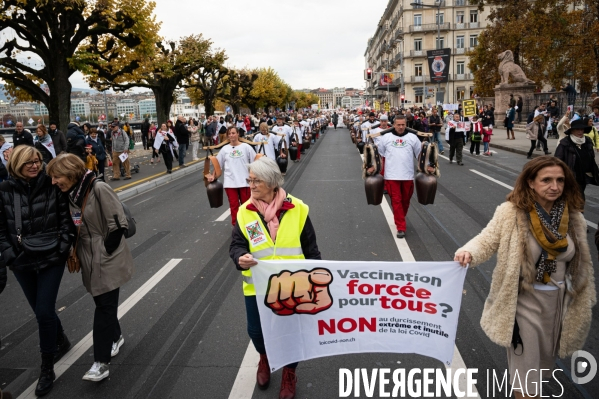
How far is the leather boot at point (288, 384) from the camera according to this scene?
3480 millimetres

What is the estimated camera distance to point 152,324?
15.9 ft

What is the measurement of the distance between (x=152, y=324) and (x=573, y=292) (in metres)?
3.65

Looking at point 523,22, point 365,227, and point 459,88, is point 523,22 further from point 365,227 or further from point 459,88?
point 459,88

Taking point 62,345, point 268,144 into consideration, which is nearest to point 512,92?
point 268,144

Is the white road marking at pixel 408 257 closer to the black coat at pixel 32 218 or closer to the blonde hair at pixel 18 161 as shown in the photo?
the black coat at pixel 32 218

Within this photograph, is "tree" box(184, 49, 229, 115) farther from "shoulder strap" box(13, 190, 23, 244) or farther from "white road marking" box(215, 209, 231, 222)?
"shoulder strap" box(13, 190, 23, 244)

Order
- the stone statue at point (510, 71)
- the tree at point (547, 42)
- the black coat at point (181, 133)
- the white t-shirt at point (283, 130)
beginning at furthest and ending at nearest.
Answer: the stone statue at point (510, 71), the tree at point (547, 42), the black coat at point (181, 133), the white t-shirt at point (283, 130)

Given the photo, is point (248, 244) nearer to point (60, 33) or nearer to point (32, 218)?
point (32, 218)

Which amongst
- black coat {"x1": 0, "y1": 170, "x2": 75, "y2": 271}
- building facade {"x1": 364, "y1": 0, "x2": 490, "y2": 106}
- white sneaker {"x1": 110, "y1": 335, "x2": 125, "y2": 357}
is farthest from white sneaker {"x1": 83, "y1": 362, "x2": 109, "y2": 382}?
building facade {"x1": 364, "y1": 0, "x2": 490, "y2": 106}

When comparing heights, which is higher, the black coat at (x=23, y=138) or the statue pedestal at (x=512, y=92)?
the statue pedestal at (x=512, y=92)

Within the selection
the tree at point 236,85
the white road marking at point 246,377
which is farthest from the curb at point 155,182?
the tree at point 236,85

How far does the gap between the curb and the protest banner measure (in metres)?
9.45

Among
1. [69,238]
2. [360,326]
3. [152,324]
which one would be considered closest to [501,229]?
→ [360,326]

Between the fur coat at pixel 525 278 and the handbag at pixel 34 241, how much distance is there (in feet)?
10.3
